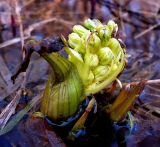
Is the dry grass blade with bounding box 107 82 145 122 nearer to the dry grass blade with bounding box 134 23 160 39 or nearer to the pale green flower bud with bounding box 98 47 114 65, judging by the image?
the pale green flower bud with bounding box 98 47 114 65

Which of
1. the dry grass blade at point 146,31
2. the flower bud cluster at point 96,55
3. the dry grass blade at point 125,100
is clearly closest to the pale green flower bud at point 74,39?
the flower bud cluster at point 96,55

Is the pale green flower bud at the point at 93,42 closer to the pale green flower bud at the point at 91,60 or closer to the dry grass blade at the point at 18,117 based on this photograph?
the pale green flower bud at the point at 91,60

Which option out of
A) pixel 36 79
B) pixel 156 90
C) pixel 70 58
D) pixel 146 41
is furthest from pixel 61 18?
pixel 70 58

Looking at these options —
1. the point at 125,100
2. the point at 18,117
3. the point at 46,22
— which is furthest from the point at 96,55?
the point at 46,22

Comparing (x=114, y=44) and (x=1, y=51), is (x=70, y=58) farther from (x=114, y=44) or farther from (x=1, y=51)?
(x=1, y=51)

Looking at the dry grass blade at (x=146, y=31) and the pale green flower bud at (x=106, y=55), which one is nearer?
the pale green flower bud at (x=106, y=55)
